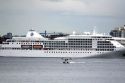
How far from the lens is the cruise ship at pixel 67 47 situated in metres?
108

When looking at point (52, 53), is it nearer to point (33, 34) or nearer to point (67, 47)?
point (67, 47)

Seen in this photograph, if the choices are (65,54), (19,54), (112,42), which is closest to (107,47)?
(112,42)

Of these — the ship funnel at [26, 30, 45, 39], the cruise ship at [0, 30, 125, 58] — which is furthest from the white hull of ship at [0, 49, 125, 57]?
the ship funnel at [26, 30, 45, 39]

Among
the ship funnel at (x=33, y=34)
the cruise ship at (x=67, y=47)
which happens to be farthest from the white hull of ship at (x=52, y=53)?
the ship funnel at (x=33, y=34)

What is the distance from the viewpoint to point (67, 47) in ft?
359

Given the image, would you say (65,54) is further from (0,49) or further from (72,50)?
(0,49)

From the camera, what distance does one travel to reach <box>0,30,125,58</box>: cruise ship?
108 m

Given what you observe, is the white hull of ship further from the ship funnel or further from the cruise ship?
the ship funnel

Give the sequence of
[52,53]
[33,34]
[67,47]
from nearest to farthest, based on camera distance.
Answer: [52,53] → [67,47] → [33,34]

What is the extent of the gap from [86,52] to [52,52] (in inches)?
261

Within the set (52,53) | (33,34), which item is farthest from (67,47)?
(33,34)

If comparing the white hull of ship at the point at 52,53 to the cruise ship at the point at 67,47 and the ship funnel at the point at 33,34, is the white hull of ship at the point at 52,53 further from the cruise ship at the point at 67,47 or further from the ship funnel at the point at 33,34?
the ship funnel at the point at 33,34

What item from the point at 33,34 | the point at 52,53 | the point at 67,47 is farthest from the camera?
the point at 33,34

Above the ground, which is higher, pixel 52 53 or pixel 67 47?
pixel 67 47
